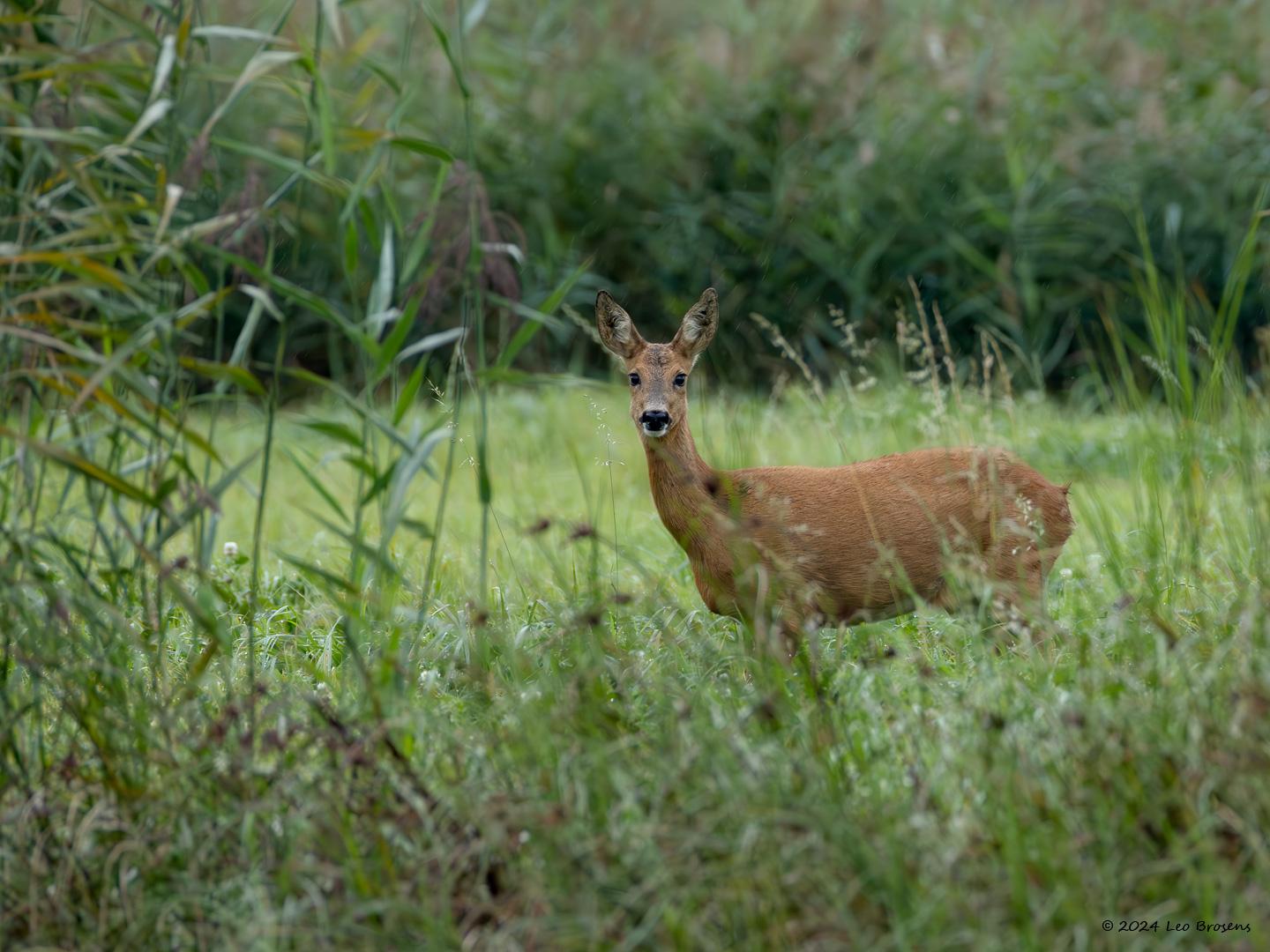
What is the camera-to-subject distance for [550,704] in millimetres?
3113

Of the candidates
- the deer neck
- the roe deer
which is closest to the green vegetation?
the roe deer

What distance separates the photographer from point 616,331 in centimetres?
492

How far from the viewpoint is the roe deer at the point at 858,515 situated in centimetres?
432

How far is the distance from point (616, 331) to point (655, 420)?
22.2 inches

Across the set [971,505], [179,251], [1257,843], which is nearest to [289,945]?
[179,251]

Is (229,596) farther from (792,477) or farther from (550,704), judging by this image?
(792,477)

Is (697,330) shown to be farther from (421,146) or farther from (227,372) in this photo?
(227,372)

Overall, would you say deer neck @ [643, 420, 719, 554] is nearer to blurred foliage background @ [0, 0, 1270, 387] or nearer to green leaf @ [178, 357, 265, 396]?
green leaf @ [178, 357, 265, 396]

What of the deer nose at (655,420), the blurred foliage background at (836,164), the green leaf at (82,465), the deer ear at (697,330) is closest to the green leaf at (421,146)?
the green leaf at (82,465)

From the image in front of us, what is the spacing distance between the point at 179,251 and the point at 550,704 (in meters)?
1.18

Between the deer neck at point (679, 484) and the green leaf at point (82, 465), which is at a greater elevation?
the green leaf at point (82, 465)

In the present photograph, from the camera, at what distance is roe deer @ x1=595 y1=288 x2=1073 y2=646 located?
14.2ft

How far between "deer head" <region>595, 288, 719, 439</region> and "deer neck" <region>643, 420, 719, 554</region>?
47mm

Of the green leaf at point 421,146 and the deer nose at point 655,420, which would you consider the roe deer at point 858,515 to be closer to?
the deer nose at point 655,420
